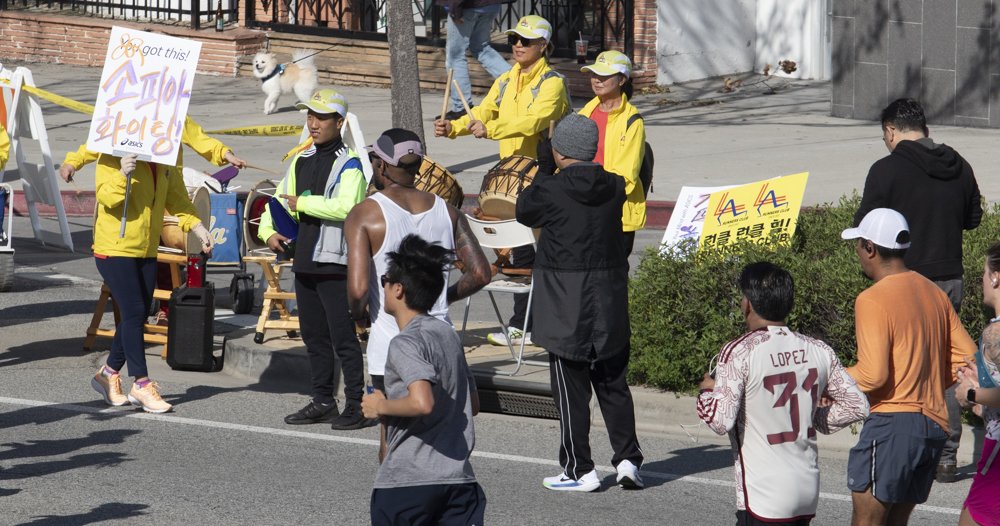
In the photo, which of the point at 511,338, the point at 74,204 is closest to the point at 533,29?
the point at 511,338

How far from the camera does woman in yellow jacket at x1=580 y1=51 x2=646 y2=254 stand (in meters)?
8.69

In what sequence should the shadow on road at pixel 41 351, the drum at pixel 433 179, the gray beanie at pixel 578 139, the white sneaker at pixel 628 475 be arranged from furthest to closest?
1. the shadow on road at pixel 41 351
2. the drum at pixel 433 179
3. the white sneaker at pixel 628 475
4. the gray beanie at pixel 578 139

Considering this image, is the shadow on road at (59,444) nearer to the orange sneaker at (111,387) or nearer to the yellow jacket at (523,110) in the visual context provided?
the orange sneaker at (111,387)

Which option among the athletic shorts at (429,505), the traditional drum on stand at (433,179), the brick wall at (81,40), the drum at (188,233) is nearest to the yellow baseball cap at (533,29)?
the traditional drum on stand at (433,179)

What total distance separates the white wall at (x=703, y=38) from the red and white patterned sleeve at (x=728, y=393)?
17248 millimetres

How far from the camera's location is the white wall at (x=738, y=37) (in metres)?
22.2

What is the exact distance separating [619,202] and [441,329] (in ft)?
8.08

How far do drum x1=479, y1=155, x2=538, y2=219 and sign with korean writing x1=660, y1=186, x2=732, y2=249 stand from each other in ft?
3.97

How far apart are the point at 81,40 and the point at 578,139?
65.7ft

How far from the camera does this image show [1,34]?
26.3m

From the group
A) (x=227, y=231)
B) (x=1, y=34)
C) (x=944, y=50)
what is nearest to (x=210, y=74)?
(x=1, y=34)

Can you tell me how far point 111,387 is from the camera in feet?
29.0

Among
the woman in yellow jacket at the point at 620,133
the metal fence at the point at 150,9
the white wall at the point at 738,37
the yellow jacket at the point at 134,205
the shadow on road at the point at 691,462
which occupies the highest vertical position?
the metal fence at the point at 150,9

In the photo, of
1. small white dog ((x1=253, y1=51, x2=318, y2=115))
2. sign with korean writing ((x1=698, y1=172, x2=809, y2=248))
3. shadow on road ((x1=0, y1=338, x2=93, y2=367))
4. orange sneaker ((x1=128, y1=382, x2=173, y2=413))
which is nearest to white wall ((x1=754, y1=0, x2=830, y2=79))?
small white dog ((x1=253, y1=51, x2=318, y2=115))
